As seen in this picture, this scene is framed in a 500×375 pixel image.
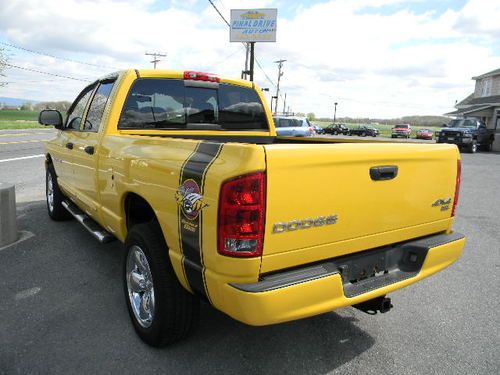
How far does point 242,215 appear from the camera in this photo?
6.91 ft

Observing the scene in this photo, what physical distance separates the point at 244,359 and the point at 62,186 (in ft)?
11.7

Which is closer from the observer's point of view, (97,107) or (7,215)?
(97,107)

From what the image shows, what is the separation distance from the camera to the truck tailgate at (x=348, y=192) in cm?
216

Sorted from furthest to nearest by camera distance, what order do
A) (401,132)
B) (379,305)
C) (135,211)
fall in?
(401,132)
(135,211)
(379,305)

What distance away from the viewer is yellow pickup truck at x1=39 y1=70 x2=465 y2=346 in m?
2.13

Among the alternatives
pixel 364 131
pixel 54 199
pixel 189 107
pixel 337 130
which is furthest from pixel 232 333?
pixel 364 131

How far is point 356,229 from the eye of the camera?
251cm

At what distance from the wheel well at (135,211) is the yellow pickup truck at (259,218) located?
0.01m

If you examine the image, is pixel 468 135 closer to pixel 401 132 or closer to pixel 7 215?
pixel 7 215

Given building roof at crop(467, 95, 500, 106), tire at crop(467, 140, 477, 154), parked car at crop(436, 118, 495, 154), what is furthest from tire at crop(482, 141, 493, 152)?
building roof at crop(467, 95, 500, 106)

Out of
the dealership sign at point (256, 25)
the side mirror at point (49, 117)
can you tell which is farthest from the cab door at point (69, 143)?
the dealership sign at point (256, 25)

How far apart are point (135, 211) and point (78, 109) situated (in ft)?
7.32

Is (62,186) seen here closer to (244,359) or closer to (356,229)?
(244,359)

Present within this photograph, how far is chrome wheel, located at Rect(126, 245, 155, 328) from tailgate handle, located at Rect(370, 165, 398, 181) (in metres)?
1.58
